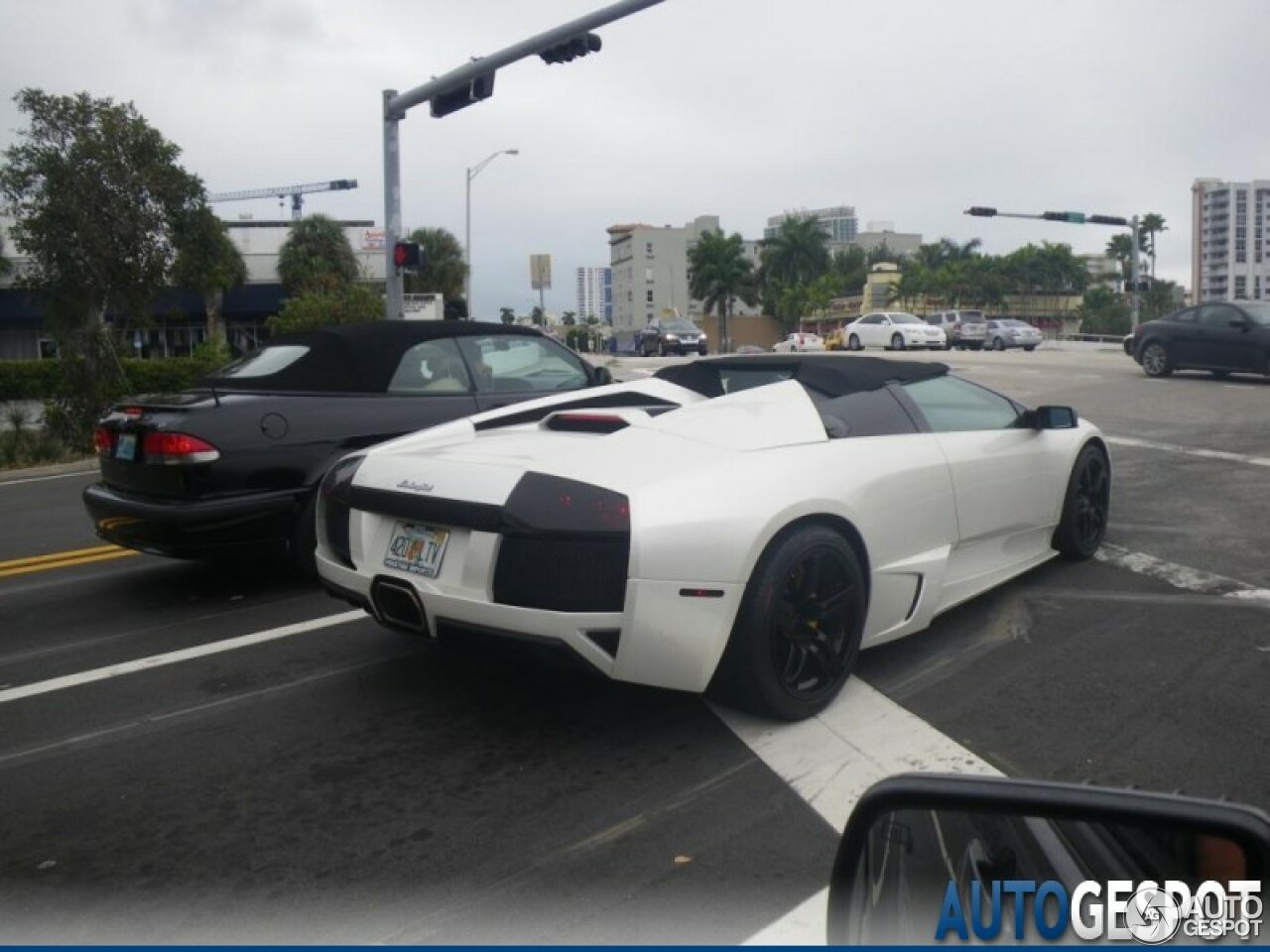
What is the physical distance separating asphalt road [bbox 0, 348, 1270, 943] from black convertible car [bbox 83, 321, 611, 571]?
0.46m

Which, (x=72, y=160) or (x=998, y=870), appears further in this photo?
(x=72, y=160)

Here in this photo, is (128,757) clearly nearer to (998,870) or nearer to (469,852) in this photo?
Answer: (469,852)

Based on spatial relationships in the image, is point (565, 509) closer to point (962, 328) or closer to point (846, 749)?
point (846, 749)

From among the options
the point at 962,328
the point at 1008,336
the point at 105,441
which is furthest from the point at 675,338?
the point at 105,441

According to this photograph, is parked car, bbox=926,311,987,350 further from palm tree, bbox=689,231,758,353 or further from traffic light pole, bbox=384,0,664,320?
palm tree, bbox=689,231,758,353

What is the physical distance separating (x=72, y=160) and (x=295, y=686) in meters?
14.2

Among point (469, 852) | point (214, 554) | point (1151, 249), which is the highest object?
point (1151, 249)

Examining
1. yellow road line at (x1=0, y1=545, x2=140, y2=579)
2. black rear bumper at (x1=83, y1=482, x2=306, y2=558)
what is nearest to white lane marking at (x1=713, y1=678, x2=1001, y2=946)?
black rear bumper at (x1=83, y1=482, x2=306, y2=558)

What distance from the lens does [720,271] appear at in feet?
300

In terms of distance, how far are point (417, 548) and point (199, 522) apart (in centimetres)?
217

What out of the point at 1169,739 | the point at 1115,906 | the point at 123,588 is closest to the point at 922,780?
the point at 1115,906

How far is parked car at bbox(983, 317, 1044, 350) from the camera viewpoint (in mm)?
41312

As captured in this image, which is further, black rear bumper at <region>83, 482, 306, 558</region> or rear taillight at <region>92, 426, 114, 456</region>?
rear taillight at <region>92, 426, 114, 456</region>

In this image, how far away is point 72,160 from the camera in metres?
15.7
